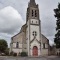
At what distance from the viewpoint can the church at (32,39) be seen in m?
42.9

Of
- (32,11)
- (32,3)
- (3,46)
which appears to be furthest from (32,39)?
(3,46)

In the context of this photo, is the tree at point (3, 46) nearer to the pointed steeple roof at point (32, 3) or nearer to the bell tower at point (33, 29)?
the bell tower at point (33, 29)

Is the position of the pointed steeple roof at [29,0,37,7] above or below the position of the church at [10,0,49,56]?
above

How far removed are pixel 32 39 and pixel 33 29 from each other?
3.21m

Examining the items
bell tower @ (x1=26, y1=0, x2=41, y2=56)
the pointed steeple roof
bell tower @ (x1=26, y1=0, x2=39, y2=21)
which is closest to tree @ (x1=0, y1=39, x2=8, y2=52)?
bell tower @ (x1=26, y1=0, x2=41, y2=56)

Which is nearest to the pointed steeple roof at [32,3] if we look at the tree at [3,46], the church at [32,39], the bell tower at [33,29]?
the bell tower at [33,29]

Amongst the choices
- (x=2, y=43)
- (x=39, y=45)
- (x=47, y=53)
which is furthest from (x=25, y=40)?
(x=2, y=43)

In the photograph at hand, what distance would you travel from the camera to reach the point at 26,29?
46250 mm

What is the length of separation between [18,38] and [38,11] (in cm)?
1100

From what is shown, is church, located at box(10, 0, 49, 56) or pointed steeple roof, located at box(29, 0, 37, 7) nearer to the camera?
church, located at box(10, 0, 49, 56)

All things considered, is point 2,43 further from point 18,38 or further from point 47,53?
point 47,53

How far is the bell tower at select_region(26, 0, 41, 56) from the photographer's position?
140ft

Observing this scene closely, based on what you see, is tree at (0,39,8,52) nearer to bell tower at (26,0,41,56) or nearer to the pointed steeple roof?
bell tower at (26,0,41,56)

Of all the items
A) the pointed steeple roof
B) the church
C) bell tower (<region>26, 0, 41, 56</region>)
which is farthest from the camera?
the pointed steeple roof
